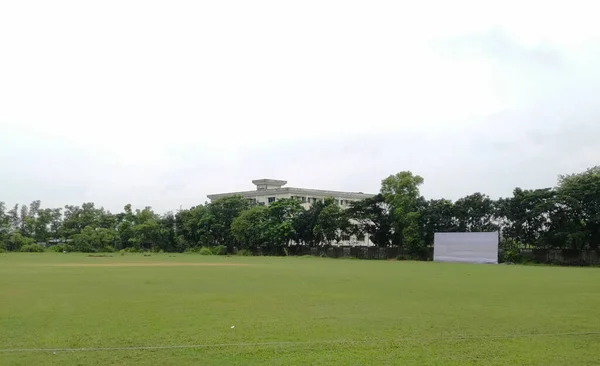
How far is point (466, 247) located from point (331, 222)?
59.0ft

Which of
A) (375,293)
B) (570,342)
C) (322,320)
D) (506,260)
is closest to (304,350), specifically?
(322,320)

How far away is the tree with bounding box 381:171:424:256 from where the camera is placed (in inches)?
2092

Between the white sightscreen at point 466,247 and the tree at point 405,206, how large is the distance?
2.88 m

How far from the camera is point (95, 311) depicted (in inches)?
438

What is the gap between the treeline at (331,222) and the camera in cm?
4400

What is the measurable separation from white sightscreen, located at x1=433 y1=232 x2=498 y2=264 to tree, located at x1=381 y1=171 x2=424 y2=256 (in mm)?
2880

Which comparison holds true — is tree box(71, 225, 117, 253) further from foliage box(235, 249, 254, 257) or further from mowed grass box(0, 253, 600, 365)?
mowed grass box(0, 253, 600, 365)

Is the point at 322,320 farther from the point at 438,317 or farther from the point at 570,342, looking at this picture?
the point at 570,342

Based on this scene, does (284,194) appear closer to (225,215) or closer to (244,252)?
(225,215)

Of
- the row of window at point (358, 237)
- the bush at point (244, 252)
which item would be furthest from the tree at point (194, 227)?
the row of window at point (358, 237)

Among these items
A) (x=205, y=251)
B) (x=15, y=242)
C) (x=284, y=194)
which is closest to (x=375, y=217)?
(x=205, y=251)

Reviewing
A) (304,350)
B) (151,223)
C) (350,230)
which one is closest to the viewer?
(304,350)

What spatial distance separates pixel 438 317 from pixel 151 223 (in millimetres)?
67639

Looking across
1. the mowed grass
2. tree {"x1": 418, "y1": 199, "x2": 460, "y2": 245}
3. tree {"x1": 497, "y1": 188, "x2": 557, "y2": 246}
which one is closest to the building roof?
tree {"x1": 418, "y1": 199, "x2": 460, "y2": 245}
